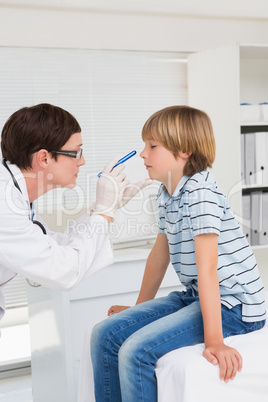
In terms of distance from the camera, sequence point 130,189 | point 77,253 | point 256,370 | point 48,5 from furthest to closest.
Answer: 1. point 48,5
2. point 130,189
3. point 77,253
4. point 256,370

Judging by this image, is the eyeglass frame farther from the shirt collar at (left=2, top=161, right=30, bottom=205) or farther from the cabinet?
the cabinet

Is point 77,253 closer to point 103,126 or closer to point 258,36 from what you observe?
point 103,126

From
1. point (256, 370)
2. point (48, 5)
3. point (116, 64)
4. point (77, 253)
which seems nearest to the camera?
point (256, 370)

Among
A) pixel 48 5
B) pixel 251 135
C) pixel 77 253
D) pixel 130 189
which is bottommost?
pixel 77 253

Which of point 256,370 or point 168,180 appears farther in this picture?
point 168,180

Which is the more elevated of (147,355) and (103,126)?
(103,126)

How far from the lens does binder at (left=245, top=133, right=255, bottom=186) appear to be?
2.62 metres

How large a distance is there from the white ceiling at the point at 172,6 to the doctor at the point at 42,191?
130 cm

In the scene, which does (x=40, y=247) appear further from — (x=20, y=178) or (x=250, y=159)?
(x=250, y=159)

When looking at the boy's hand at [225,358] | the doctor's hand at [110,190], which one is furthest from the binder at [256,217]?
the boy's hand at [225,358]

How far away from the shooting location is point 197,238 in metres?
1.29

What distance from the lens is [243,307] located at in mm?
1354

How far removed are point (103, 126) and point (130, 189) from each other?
1.42 metres

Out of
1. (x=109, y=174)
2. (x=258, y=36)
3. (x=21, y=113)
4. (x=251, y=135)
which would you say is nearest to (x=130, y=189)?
(x=109, y=174)
